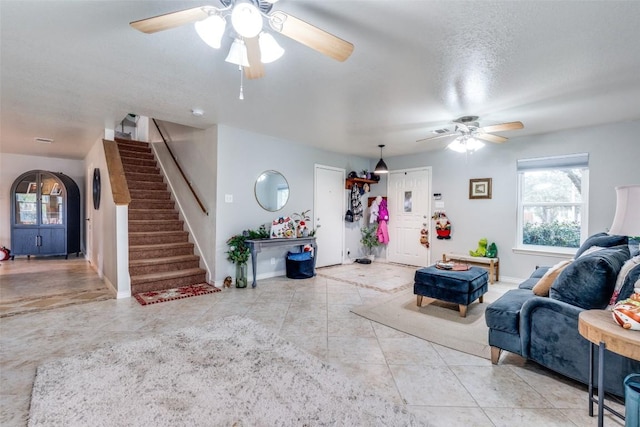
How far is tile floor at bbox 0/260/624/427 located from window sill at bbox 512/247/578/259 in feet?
8.92

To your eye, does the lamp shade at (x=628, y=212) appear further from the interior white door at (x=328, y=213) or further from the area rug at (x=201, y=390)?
the interior white door at (x=328, y=213)

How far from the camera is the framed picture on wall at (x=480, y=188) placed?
203 inches

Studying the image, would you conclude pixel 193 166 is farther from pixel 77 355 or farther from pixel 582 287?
pixel 582 287

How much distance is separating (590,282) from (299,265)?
371 cm

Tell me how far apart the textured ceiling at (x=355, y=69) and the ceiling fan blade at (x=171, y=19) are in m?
0.32

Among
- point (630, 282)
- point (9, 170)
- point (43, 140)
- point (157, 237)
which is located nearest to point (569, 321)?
point (630, 282)

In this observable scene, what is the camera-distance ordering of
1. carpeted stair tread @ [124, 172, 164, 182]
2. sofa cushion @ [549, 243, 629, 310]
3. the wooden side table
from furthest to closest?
carpeted stair tread @ [124, 172, 164, 182] < sofa cushion @ [549, 243, 629, 310] < the wooden side table

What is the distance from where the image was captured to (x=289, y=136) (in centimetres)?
491

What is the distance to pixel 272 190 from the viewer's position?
16.5 feet

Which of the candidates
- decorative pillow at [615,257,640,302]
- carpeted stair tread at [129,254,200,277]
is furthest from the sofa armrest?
carpeted stair tread at [129,254,200,277]

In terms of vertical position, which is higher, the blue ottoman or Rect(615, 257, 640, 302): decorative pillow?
Rect(615, 257, 640, 302): decorative pillow

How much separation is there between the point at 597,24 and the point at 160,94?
3.67 metres

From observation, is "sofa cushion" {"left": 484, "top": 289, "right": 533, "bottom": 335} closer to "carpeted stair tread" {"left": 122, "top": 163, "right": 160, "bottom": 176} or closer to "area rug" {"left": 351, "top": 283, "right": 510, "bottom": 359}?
"area rug" {"left": 351, "top": 283, "right": 510, "bottom": 359}

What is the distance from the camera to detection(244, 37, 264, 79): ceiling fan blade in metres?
1.70
